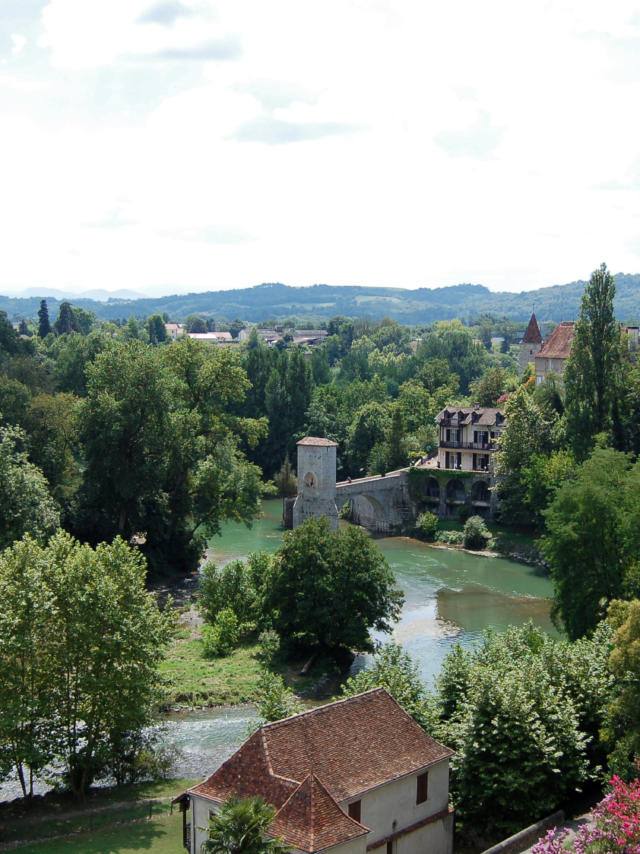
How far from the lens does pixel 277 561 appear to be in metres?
46.1

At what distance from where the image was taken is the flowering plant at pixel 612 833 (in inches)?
792

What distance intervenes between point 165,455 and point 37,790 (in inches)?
1129

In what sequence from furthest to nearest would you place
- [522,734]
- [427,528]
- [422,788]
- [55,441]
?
1. [427,528]
2. [55,441]
3. [522,734]
4. [422,788]

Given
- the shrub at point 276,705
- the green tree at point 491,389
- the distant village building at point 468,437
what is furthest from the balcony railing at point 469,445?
the shrub at point 276,705

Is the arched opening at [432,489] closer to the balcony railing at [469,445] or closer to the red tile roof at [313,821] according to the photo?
the balcony railing at [469,445]

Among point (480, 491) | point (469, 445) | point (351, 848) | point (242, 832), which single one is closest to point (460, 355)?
point (469, 445)

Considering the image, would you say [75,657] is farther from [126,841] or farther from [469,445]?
[469,445]

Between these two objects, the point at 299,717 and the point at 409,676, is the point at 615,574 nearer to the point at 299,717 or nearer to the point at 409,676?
the point at 409,676

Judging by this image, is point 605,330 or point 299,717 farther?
point 605,330

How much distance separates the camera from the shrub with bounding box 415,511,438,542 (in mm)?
76875

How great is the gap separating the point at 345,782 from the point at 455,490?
57960mm

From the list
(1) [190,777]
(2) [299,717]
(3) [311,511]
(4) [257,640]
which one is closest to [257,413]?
(3) [311,511]

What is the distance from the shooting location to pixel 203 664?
44.0 meters

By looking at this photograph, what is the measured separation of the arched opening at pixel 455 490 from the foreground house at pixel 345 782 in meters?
53.7
